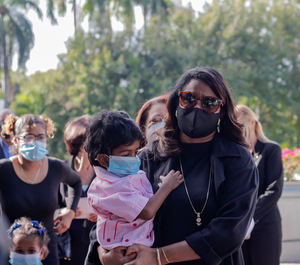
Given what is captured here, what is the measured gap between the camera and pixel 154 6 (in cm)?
3272

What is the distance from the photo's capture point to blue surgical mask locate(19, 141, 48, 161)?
482cm

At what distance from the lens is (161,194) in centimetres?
259

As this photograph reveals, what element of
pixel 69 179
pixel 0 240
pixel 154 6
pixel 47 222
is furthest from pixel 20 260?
pixel 154 6

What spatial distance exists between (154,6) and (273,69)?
9803 mm

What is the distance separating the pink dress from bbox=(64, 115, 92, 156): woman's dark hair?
302cm

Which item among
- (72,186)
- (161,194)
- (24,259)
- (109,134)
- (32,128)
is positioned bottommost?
(24,259)

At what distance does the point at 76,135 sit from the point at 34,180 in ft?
3.36

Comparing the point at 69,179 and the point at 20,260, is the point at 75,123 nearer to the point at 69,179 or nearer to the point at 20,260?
the point at 69,179

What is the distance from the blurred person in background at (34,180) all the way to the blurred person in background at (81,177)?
314 mm

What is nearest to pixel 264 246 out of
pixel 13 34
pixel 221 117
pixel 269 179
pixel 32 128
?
pixel 269 179

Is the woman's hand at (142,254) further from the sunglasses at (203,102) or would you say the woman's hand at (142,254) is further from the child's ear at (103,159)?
the sunglasses at (203,102)

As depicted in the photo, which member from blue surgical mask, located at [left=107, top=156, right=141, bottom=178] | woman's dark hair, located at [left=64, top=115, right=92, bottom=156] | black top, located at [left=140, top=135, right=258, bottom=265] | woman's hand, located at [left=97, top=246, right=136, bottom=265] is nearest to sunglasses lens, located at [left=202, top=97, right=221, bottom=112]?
black top, located at [left=140, top=135, right=258, bottom=265]

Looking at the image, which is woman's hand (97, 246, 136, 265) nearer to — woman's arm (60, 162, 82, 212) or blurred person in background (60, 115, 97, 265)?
woman's arm (60, 162, 82, 212)

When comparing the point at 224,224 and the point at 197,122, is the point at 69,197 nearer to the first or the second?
the point at 197,122
